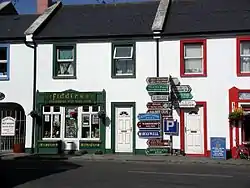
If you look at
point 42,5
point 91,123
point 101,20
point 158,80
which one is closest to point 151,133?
point 158,80

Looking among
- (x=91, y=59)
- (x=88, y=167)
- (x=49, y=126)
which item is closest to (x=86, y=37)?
(x=91, y=59)

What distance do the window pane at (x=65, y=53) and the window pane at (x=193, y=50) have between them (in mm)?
5924

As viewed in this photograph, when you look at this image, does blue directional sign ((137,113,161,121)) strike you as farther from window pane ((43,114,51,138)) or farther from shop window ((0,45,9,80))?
shop window ((0,45,9,80))

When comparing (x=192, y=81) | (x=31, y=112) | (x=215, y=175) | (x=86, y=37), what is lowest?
(x=215, y=175)

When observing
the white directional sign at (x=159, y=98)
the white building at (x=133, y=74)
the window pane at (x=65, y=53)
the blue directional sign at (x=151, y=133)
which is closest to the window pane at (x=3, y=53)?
the white building at (x=133, y=74)

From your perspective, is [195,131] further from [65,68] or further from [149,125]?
[65,68]

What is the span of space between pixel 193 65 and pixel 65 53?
6.69 meters

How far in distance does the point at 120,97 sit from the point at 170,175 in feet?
30.4

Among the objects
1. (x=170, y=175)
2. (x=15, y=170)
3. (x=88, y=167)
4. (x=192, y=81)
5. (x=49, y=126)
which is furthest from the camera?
(x=49, y=126)

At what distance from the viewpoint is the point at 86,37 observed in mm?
24281

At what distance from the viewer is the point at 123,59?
944 inches

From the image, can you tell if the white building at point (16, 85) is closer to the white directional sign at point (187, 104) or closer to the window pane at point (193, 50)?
the white directional sign at point (187, 104)

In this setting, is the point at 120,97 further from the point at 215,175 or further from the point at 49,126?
the point at 215,175

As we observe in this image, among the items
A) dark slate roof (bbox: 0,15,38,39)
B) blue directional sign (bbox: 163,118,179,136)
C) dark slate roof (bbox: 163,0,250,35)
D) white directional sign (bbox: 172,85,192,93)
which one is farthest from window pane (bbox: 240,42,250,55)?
dark slate roof (bbox: 0,15,38,39)
